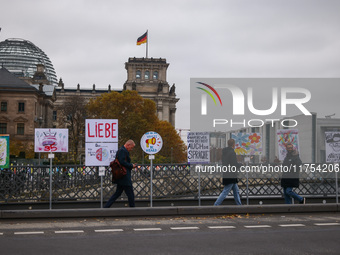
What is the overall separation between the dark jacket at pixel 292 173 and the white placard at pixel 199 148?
8.65 feet

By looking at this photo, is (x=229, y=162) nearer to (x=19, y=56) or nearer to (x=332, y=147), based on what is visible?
(x=332, y=147)

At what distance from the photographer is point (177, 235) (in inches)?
475

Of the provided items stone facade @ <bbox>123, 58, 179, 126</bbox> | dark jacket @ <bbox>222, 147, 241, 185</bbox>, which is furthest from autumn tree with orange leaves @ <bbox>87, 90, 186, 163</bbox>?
stone facade @ <bbox>123, 58, 179, 126</bbox>

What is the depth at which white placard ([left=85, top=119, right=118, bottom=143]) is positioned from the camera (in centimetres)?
1788

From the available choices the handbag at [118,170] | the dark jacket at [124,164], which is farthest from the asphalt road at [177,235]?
the handbag at [118,170]

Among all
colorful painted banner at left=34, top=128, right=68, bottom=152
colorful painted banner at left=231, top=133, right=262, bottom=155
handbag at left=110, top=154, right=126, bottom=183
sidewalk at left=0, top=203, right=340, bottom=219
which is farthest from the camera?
colorful painted banner at left=231, top=133, right=262, bottom=155

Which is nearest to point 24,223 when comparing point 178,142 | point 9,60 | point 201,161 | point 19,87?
point 201,161

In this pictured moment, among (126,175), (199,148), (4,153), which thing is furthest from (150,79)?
(126,175)

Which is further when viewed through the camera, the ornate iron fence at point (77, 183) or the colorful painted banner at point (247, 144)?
the colorful painted banner at point (247, 144)

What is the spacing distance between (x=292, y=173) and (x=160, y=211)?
4429 mm

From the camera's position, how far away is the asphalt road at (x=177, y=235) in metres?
10.3

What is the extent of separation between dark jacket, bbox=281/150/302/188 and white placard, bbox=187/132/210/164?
2.64 meters

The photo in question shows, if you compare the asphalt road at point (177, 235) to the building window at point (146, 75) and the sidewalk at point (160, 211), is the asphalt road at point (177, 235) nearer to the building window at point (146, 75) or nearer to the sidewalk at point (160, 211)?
the sidewalk at point (160, 211)

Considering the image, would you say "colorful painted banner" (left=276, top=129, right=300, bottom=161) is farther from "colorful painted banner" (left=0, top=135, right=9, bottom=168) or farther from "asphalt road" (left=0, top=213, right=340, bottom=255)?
"colorful painted banner" (left=0, top=135, right=9, bottom=168)
